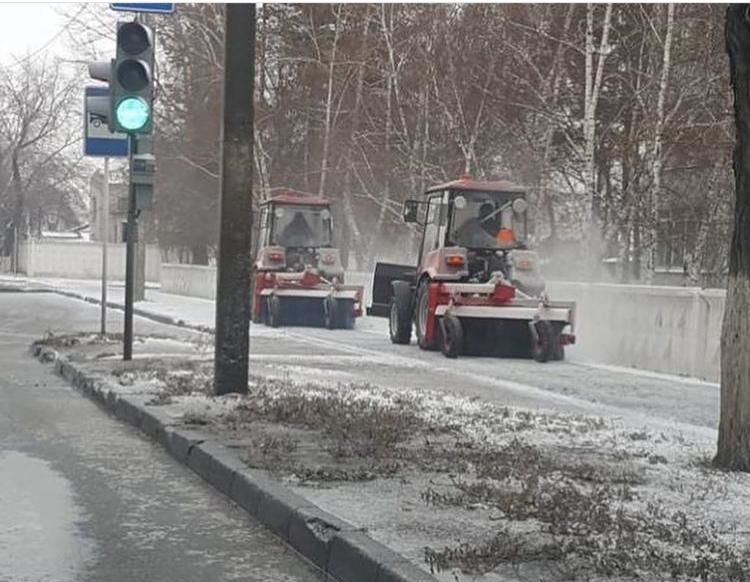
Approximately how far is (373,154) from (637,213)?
33.0 ft

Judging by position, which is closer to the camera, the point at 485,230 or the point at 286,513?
the point at 286,513

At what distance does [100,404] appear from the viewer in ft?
36.5

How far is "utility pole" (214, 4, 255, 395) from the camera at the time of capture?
10.1 m

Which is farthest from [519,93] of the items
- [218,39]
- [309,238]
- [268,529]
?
[268,529]

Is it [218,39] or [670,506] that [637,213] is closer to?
[218,39]

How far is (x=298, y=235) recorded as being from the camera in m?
24.1

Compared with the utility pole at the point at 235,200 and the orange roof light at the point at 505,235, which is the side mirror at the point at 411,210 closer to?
the orange roof light at the point at 505,235

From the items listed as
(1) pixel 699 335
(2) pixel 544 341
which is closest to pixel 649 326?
(1) pixel 699 335

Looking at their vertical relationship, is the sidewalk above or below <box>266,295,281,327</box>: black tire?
below

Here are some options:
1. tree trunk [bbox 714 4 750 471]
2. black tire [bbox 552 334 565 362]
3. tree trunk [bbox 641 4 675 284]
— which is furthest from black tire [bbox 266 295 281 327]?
tree trunk [bbox 714 4 750 471]

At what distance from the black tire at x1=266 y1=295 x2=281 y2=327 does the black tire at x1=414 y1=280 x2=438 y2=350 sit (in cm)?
478

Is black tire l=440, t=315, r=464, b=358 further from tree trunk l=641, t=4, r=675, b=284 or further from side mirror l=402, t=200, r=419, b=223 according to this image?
tree trunk l=641, t=4, r=675, b=284

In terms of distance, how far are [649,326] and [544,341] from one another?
1.54 meters

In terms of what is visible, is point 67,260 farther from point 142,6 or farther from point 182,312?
point 142,6
